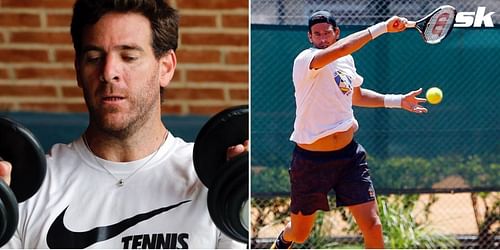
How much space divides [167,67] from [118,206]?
58 centimetres

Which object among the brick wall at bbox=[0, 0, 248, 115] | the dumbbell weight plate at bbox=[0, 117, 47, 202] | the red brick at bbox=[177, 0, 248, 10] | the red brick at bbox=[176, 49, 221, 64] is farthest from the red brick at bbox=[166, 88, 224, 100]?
the dumbbell weight plate at bbox=[0, 117, 47, 202]

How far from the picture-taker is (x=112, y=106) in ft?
10.5

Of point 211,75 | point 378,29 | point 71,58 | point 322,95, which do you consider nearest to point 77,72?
point 71,58

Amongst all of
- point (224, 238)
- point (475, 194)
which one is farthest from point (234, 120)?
point (475, 194)

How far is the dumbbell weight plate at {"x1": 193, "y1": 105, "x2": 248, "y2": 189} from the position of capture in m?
3.20

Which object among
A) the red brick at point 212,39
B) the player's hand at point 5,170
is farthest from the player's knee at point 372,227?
the player's hand at point 5,170

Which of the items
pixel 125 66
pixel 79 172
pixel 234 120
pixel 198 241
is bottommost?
pixel 198 241

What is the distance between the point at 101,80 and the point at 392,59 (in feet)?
4.03

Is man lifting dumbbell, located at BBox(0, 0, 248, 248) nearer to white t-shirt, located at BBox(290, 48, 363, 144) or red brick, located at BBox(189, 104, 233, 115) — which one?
red brick, located at BBox(189, 104, 233, 115)

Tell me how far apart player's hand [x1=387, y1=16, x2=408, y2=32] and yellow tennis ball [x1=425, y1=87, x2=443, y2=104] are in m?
0.30

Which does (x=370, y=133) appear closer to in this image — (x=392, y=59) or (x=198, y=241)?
(x=392, y=59)

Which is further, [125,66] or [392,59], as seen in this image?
[392,59]

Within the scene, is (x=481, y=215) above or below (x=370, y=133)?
below

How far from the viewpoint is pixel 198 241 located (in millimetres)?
3254
